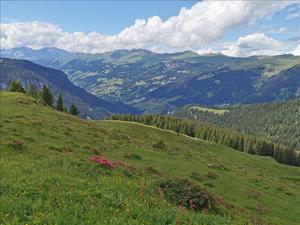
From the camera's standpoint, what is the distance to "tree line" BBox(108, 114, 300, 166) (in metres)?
168

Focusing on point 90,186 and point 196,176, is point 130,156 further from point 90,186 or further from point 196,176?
point 90,186

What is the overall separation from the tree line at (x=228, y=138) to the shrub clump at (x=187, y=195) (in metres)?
150

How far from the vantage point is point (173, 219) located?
15242 millimetres

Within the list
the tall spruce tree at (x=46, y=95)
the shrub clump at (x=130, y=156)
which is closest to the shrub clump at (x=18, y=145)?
the shrub clump at (x=130, y=156)

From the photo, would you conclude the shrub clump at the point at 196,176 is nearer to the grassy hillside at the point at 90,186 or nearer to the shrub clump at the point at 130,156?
the grassy hillside at the point at 90,186

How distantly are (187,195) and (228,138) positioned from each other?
527 ft

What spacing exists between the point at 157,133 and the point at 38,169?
8351cm

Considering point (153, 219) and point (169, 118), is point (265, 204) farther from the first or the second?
point (169, 118)

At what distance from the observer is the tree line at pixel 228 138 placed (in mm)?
168500

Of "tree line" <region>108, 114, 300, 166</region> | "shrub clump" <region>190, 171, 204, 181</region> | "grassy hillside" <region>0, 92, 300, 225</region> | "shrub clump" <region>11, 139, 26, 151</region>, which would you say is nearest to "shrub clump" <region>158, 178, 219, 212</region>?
"grassy hillside" <region>0, 92, 300, 225</region>

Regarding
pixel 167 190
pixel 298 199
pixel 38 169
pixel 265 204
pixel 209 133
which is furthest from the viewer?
pixel 209 133

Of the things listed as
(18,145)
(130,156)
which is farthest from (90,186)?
(130,156)

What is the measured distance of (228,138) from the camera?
17875cm

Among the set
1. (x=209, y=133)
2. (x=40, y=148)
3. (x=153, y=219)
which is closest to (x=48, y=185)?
(x=153, y=219)
